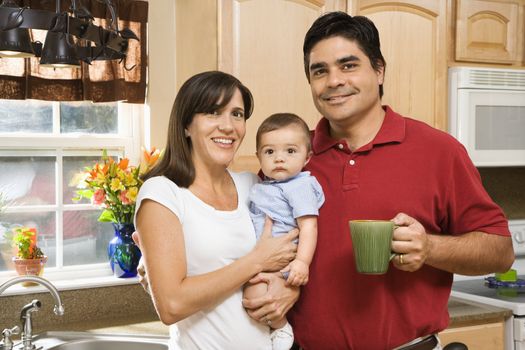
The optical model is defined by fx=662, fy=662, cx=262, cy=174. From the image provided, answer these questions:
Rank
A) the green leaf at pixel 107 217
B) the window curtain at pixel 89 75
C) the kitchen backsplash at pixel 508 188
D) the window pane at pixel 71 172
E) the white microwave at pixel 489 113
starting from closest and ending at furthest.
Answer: the window curtain at pixel 89 75 < the green leaf at pixel 107 217 < the window pane at pixel 71 172 < the white microwave at pixel 489 113 < the kitchen backsplash at pixel 508 188

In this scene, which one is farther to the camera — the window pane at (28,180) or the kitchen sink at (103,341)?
the window pane at (28,180)

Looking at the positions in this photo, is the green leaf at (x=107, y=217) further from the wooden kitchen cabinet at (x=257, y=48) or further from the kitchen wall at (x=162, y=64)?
the wooden kitchen cabinet at (x=257, y=48)

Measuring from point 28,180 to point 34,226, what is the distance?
0.20m

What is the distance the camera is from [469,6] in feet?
10.4

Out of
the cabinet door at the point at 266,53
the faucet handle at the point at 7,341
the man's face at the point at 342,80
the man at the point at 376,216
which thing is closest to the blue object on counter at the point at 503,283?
the cabinet door at the point at 266,53

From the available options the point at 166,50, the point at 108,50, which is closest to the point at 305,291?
the point at 108,50

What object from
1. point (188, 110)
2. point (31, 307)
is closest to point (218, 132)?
point (188, 110)

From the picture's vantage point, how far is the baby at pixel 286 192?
1.66 metres

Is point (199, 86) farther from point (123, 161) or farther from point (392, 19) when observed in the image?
point (392, 19)

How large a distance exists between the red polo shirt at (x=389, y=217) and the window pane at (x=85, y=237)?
1504 millimetres

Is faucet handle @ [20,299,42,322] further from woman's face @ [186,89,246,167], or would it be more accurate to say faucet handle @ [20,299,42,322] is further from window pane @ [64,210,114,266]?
woman's face @ [186,89,246,167]

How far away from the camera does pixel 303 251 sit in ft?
5.42

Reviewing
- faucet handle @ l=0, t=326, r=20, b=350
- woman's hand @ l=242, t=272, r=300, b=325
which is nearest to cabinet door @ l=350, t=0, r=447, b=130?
woman's hand @ l=242, t=272, r=300, b=325

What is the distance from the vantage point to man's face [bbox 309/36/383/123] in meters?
1.71
